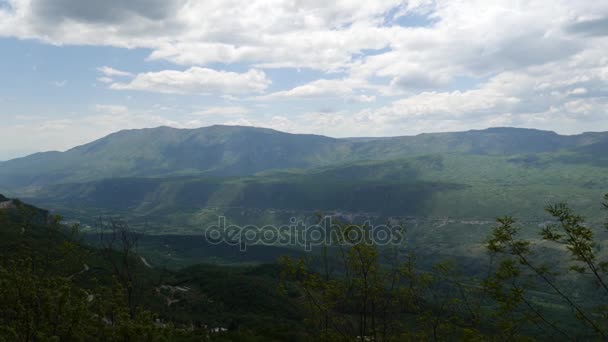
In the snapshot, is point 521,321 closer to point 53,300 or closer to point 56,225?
point 53,300

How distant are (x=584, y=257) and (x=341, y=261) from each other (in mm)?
14086

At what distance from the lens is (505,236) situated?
70.0 feet

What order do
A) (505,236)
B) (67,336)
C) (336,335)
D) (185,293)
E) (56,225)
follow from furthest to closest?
1. (185,293)
2. (56,225)
3. (336,335)
4. (505,236)
5. (67,336)

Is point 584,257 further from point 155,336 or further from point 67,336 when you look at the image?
point 67,336

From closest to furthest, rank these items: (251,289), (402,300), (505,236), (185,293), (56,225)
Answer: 1. (505,236)
2. (402,300)
3. (56,225)
4. (185,293)
5. (251,289)

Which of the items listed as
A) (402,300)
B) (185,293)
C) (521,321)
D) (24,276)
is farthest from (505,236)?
(185,293)

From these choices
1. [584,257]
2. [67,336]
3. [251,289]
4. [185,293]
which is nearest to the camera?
[67,336]

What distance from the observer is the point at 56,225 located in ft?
108

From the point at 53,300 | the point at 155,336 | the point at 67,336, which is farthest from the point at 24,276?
the point at 155,336

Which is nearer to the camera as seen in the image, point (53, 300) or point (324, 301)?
point (53, 300)

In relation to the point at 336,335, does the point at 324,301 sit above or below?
above

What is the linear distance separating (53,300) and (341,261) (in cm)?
1696

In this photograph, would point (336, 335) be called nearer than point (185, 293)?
Yes

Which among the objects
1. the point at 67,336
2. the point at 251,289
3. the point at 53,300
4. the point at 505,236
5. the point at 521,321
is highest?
the point at 505,236
